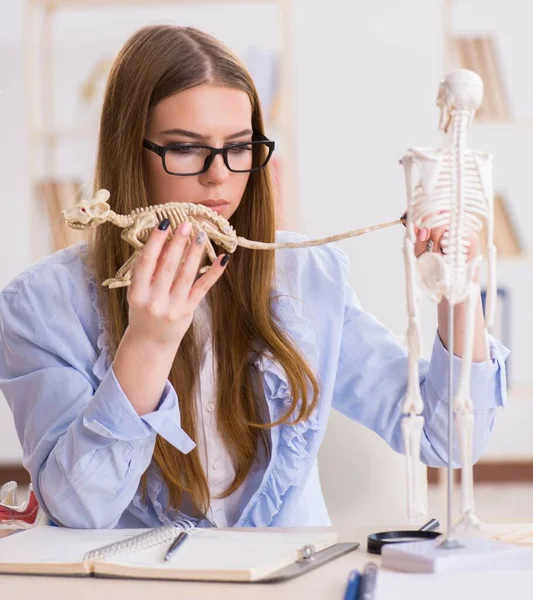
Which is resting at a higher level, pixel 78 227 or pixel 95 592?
pixel 78 227

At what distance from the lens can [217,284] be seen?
1703 millimetres

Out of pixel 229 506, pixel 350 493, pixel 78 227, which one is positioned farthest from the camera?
pixel 350 493

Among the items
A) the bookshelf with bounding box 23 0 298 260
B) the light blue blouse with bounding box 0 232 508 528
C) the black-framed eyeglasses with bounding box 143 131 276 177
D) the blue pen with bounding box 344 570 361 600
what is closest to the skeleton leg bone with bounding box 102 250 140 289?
the light blue blouse with bounding box 0 232 508 528

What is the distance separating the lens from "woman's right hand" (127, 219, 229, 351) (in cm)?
119

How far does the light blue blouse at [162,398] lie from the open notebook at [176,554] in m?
0.11

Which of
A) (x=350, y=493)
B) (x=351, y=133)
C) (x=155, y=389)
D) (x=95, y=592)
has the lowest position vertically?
(x=350, y=493)

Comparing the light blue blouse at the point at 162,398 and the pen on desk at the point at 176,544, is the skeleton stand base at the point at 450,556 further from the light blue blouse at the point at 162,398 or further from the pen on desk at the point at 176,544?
the light blue blouse at the point at 162,398

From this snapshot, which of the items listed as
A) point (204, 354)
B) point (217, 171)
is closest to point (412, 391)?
point (217, 171)

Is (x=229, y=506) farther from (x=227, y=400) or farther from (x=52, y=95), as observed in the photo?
(x=52, y=95)

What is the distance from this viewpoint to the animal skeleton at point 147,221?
1185 millimetres

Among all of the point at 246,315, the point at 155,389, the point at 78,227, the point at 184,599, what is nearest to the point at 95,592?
the point at 184,599

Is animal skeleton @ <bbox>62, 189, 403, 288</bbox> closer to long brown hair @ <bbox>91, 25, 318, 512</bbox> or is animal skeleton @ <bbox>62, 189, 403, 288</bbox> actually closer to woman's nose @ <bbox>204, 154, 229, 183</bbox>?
woman's nose @ <bbox>204, 154, 229, 183</bbox>

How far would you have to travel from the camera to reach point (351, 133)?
167 inches

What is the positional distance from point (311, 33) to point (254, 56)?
0.27 metres
